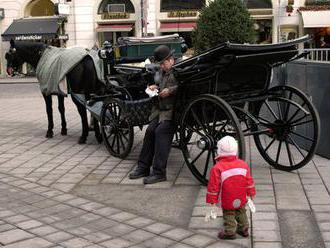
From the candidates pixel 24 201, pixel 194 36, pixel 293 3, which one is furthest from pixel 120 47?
pixel 293 3

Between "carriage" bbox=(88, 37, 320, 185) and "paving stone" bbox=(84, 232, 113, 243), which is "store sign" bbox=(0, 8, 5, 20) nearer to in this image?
"carriage" bbox=(88, 37, 320, 185)

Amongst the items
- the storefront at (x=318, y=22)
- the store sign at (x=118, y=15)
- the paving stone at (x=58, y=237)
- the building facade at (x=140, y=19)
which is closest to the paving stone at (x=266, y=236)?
the paving stone at (x=58, y=237)

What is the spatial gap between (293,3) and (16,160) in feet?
72.8

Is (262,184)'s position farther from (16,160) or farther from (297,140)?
(16,160)

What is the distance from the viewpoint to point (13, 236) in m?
4.55

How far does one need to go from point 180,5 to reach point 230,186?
25.4 m

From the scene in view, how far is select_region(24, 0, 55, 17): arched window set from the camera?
31.3 metres

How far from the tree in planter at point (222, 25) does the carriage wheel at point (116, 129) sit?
7754 mm

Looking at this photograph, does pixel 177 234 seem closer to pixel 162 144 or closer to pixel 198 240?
pixel 198 240

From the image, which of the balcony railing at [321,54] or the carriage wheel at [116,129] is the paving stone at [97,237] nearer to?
the carriage wheel at [116,129]

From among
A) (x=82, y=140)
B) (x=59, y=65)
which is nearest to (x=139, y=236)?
(x=82, y=140)

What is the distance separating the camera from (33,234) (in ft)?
15.0

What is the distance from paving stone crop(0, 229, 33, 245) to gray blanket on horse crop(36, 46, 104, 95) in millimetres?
4003

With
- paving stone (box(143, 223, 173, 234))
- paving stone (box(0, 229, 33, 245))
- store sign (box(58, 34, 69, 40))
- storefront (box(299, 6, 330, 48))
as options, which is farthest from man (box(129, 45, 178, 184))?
store sign (box(58, 34, 69, 40))
